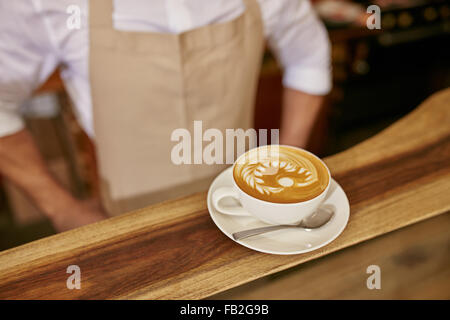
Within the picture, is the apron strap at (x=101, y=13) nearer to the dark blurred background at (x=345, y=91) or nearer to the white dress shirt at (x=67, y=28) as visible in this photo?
the white dress shirt at (x=67, y=28)

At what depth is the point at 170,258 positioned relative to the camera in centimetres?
66

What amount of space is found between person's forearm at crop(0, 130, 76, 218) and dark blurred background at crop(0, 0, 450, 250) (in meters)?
0.79

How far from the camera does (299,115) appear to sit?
1410 mm

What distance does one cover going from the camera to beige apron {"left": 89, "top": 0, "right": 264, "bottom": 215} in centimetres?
100

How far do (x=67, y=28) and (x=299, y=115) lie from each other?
77 cm

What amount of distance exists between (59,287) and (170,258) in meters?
0.17

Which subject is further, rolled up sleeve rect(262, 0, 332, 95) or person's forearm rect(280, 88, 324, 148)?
person's forearm rect(280, 88, 324, 148)

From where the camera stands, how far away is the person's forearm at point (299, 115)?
1400 millimetres

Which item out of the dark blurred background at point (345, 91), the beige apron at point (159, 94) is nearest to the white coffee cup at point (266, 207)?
the beige apron at point (159, 94)

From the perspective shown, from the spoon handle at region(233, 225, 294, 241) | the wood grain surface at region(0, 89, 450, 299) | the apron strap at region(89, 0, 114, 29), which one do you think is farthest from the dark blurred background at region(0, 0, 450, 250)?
the spoon handle at region(233, 225, 294, 241)

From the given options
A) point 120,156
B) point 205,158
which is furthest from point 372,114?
point 120,156

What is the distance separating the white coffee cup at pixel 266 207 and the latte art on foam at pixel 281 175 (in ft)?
0.05

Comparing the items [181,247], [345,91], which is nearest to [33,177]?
[181,247]

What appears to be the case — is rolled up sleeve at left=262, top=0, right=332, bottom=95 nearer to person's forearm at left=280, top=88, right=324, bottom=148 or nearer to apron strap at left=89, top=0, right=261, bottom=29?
person's forearm at left=280, top=88, right=324, bottom=148
